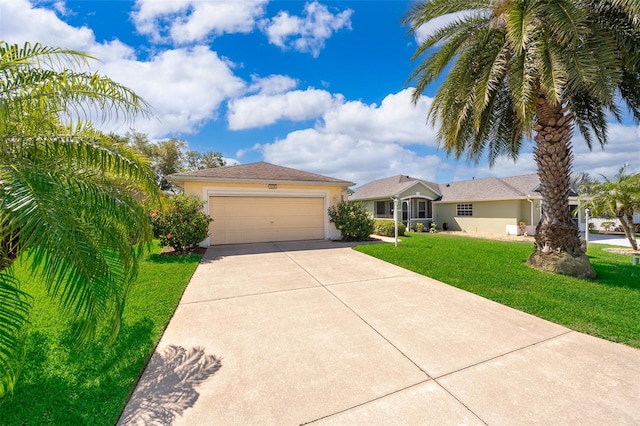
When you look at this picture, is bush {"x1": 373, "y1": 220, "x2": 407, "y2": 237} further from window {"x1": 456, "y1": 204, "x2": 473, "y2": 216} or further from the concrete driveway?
the concrete driveway

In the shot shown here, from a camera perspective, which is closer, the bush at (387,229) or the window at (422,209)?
the bush at (387,229)

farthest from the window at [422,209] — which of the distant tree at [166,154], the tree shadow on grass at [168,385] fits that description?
the distant tree at [166,154]

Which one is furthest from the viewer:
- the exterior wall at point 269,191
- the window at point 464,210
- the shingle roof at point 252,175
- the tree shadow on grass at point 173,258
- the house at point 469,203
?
the window at point 464,210

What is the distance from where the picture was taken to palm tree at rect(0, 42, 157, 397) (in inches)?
84.3

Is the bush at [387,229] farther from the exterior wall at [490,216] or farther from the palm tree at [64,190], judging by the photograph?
the palm tree at [64,190]

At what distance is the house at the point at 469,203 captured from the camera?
1809 centimetres

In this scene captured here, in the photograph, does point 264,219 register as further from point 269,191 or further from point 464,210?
point 464,210

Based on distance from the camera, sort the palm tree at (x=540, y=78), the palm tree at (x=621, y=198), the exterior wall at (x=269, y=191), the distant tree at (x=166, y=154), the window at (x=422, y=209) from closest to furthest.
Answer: the palm tree at (x=540, y=78) < the palm tree at (x=621, y=198) < the exterior wall at (x=269, y=191) < the window at (x=422, y=209) < the distant tree at (x=166, y=154)

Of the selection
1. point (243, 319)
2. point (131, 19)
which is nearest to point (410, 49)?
point (131, 19)

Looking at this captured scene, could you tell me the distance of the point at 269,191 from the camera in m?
13.2

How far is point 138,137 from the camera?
1107 inches

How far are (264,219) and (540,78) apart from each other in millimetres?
11033

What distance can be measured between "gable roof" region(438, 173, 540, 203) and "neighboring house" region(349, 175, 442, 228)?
143 centimetres

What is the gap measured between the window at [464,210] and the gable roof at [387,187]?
2580mm
